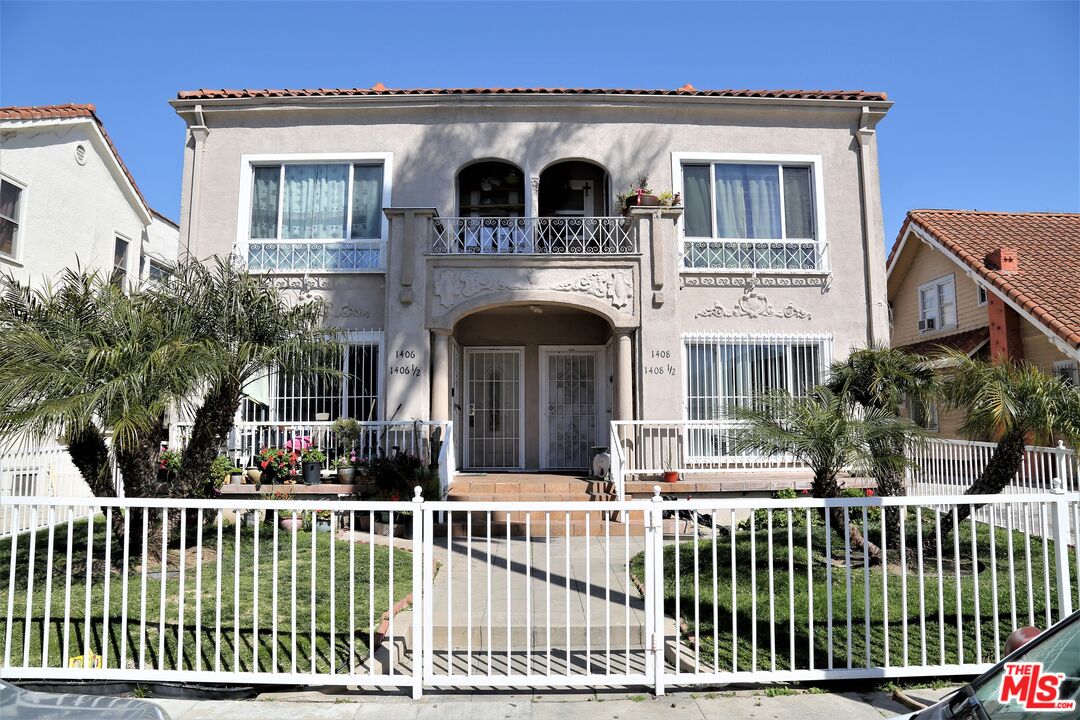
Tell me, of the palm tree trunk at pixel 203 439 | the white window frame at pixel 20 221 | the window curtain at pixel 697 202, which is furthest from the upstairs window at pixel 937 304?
Result: the white window frame at pixel 20 221

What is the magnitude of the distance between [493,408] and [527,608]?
28.6ft

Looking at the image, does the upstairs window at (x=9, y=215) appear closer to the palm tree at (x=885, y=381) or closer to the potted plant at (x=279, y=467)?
the potted plant at (x=279, y=467)

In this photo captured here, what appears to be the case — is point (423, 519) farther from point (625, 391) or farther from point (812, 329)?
point (812, 329)

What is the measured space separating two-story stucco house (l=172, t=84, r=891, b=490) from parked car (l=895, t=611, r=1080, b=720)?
8749 mm

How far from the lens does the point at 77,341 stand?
21.4 feet

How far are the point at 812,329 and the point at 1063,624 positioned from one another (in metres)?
10.1

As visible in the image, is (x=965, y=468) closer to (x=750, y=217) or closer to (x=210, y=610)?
(x=750, y=217)

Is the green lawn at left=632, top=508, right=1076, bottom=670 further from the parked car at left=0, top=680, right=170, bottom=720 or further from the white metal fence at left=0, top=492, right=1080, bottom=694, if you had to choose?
the parked car at left=0, top=680, right=170, bottom=720

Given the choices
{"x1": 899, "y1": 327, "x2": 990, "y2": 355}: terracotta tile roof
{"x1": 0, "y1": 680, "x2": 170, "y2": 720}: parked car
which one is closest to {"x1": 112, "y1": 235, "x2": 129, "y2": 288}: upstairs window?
{"x1": 0, "y1": 680, "x2": 170, "y2": 720}: parked car

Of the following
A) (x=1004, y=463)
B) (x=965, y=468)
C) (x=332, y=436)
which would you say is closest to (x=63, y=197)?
(x=332, y=436)

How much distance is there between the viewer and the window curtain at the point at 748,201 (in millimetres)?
12461

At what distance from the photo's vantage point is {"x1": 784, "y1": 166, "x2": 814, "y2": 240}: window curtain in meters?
12.5

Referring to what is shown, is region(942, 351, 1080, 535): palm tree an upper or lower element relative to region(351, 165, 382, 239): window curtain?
lower

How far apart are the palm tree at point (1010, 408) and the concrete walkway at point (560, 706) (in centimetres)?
→ 365
